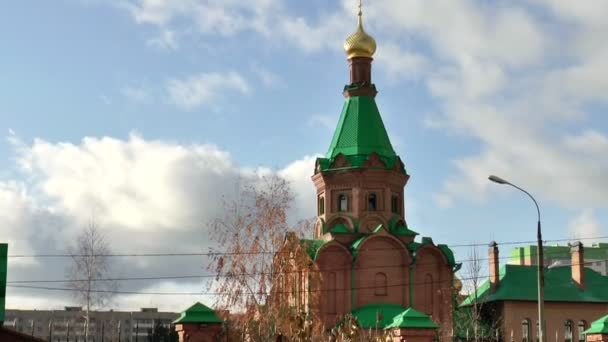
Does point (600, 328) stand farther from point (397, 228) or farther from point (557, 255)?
point (557, 255)

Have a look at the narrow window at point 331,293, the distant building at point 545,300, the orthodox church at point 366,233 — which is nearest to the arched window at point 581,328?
the distant building at point 545,300

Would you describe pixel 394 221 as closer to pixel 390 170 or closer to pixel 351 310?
pixel 390 170

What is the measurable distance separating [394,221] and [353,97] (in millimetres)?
6797

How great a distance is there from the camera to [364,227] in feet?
148

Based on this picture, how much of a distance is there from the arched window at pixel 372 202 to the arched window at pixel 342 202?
1.14 metres

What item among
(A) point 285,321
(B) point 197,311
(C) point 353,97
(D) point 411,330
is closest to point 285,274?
(A) point 285,321

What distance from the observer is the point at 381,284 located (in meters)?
43.7


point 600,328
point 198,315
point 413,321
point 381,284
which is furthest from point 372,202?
point 198,315

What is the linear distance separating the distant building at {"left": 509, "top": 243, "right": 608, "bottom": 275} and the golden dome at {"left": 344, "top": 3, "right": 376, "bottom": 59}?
39.9m

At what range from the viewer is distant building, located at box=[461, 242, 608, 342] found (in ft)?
166

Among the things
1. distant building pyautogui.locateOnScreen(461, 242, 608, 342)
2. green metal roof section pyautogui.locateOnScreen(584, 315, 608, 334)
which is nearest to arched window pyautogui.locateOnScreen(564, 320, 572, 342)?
distant building pyautogui.locateOnScreen(461, 242, 608, 342)

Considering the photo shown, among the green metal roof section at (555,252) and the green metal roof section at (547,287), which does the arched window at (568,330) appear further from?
the green metal roof section at (555,252)

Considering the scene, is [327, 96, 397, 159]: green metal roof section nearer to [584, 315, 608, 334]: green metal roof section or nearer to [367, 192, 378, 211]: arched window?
[367, 192, 378, 211]: arched window

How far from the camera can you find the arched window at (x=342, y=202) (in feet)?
150
